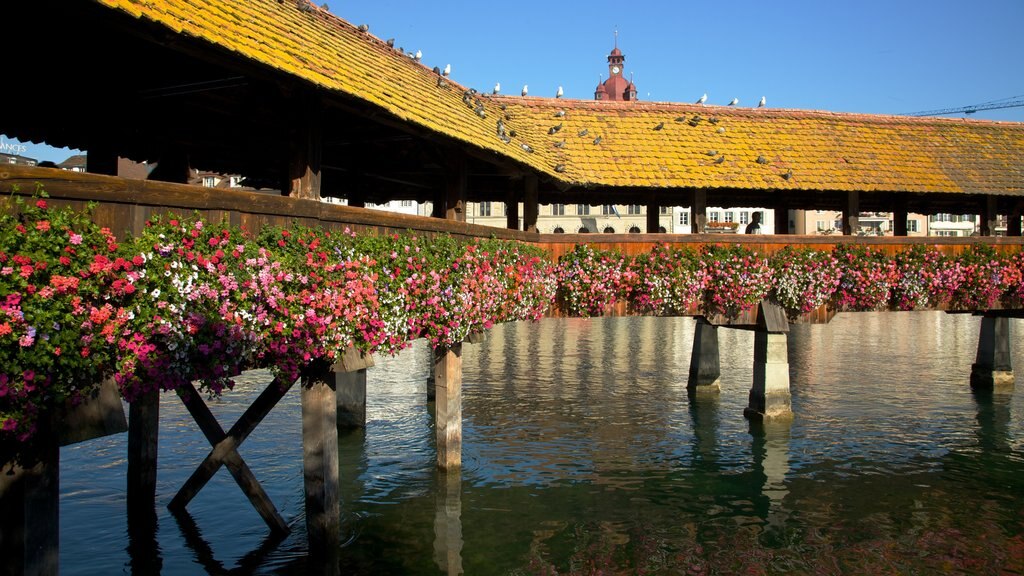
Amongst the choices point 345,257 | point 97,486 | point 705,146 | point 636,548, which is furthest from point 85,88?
point 705,146

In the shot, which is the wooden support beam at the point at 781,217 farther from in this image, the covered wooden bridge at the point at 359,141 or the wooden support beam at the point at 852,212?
the wooden support beam at the point at 852,212

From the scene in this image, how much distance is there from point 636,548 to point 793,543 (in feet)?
7.54

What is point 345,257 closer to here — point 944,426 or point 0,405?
point 0,405

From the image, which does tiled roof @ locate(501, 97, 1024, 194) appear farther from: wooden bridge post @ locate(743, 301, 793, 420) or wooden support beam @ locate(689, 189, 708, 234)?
wooden bridge post @ locate(743, 301, 793, 420)

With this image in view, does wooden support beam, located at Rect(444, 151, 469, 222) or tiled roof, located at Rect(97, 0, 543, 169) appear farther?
wooden support beam, located at Rect(444, 151, 469, 222)

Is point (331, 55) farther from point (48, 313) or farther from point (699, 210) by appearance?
point (699, 210)

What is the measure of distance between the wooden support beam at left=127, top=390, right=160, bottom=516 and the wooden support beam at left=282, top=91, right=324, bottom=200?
4.56 m

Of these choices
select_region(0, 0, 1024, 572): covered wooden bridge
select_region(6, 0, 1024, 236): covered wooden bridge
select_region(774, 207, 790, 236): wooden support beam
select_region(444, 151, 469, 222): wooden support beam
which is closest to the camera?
select_region(0, 0, 1024, 572): covered wooden bridge

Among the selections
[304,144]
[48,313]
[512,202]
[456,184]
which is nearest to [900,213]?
[512,202]

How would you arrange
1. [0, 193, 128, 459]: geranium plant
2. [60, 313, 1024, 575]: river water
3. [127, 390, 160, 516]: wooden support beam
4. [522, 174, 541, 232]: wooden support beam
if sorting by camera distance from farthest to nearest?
[522, 174, 541, 232]: wooden support beam → [127, 390, 160, 516]: wooden support beam → [60, 313, 1024, 575]: river water → [0, 193, 128, 459]: geranium plant

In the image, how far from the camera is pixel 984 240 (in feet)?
60.8

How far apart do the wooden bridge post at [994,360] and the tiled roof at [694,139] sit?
20.0 feet

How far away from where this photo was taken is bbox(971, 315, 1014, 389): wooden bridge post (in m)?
24.5

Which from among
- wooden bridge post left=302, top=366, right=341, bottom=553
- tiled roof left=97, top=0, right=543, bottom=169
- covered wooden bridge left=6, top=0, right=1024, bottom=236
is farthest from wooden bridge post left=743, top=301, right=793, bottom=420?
wooden bridge post left=302, top=366, right=341, bottom=553
